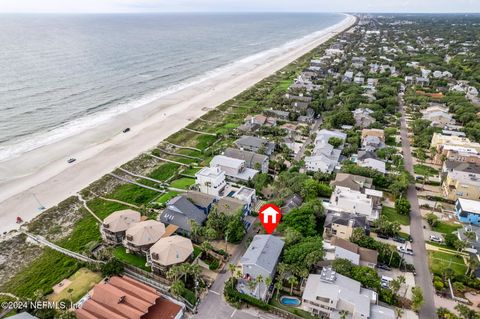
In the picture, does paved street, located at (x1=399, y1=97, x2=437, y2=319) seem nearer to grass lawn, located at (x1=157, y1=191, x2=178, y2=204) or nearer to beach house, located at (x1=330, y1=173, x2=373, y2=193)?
beach house, located at (x1=330, y1=173, x2=373, y2=193)

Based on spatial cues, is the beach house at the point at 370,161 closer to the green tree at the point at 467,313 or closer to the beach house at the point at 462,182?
the beach house at the point at 462,182

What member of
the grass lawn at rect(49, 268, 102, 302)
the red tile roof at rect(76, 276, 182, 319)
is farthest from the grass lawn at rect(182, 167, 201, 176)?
the red tile roof at rect(76, 276, 182, 319)

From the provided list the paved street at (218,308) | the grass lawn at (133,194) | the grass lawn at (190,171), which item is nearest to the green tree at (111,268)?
the paved street at (218,308)

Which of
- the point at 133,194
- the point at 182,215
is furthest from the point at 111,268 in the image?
the point at 133,194

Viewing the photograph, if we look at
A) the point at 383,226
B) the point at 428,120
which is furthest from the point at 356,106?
the point at 383,226

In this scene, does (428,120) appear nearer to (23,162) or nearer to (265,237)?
(265,237)

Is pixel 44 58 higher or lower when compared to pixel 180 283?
higher
